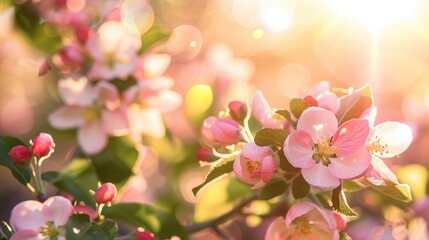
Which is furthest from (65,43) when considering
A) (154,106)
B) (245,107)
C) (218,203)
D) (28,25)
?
(245,107)

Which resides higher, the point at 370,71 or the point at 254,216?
A: the point at 254,216

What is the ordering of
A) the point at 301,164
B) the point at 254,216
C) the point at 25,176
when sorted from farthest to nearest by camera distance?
the point at 254,216, the point at 25,176, the point at 301,164

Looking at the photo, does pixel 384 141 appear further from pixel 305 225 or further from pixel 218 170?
pixel 218 170

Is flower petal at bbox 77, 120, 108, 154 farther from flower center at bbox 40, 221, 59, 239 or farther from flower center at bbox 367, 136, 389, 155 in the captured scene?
flower center at bbox 367, 136, 389, 155

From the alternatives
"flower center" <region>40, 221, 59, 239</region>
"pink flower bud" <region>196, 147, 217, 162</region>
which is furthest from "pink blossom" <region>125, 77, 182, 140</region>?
"flower center" <region>40, 221, 59, 239</region>

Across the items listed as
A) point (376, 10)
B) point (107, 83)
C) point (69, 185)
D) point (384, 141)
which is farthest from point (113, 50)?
point (376, 10)

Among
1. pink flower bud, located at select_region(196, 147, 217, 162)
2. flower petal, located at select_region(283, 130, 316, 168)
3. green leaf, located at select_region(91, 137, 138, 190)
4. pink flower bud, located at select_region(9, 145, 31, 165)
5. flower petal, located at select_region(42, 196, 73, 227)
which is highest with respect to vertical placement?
flower petal, located at select_region(283, 130, 316, 168)

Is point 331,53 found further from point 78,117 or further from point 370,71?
point 78,117
